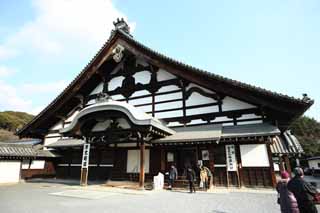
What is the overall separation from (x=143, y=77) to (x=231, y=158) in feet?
22.0

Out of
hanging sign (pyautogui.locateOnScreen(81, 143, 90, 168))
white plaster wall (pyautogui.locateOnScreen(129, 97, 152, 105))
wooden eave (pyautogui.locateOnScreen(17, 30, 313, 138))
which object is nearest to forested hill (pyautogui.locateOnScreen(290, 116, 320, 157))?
wooden eave (pyautogui.locateOnScreen(17, 30, 313, 138))

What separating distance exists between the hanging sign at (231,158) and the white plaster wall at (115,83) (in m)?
7.62

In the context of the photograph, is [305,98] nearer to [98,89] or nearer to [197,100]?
[197,100]

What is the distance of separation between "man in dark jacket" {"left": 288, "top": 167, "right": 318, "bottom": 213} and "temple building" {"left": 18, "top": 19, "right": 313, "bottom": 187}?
4730mm

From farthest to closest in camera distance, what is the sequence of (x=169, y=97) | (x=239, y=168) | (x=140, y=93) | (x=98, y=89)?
(x=98, y=89) → (x=140, y=93) → (x=169, y=97) → (x=239, y=168)

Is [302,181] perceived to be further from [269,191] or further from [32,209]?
[32,209]

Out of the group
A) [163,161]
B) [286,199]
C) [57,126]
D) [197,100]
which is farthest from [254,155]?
[57,126]

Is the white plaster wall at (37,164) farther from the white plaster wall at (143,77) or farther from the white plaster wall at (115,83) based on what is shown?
the white plaster wall at (143,77)

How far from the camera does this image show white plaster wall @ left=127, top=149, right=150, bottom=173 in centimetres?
1082

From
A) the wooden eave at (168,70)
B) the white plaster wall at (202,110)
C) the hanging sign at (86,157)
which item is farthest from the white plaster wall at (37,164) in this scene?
the white plaster wall at (202,110)

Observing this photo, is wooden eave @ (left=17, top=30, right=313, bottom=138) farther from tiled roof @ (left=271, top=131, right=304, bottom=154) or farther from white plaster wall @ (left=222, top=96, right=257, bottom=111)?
tiled roof @ (left=271, top=131, right=304, bottom=154)

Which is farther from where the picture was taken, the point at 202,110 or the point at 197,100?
the point at 197,100

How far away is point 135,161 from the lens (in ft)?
36.4

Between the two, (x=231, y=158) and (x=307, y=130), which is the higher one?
(x=307, y=130)
